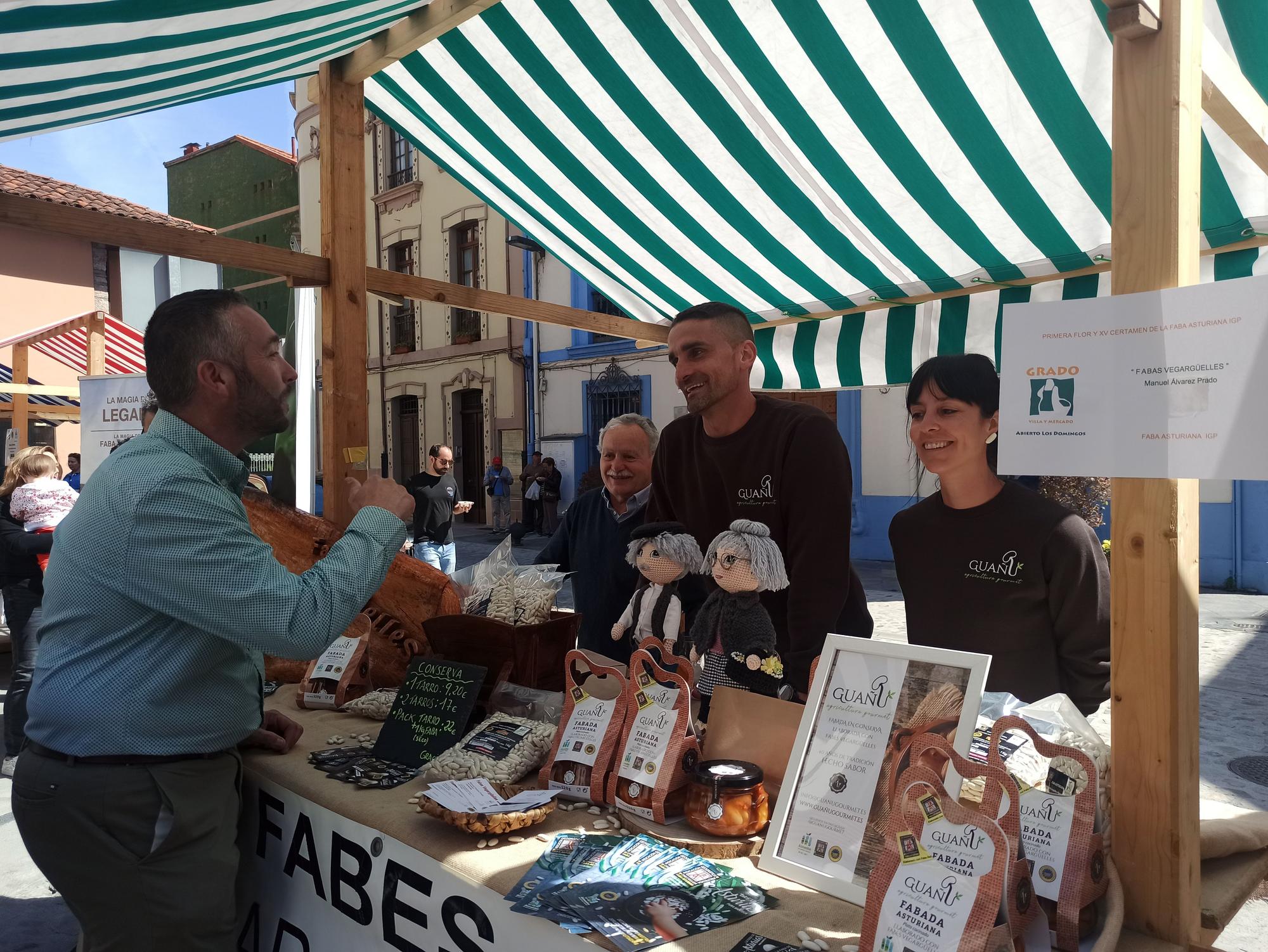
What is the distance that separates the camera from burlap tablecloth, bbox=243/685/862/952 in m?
1.16

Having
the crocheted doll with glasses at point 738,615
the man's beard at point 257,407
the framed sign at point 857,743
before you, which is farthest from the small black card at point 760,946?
the man's beard at point 257,407

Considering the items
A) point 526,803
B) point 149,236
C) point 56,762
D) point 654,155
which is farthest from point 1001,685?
point 149,236

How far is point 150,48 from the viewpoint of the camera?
2.30m

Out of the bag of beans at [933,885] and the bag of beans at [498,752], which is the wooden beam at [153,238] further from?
the bag of beans at [933,885]

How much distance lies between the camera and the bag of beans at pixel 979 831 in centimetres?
101

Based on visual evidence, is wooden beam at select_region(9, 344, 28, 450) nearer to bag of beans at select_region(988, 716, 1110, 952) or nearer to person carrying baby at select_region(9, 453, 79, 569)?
person carrying baby at select_region(9, 453, 79, 569)

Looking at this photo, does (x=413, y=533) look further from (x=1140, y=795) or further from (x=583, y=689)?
(x=1140, y=795)

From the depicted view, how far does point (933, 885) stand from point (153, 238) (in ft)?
9.45

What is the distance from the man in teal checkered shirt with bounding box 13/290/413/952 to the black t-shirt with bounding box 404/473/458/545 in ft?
20.9

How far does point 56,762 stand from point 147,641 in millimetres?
273

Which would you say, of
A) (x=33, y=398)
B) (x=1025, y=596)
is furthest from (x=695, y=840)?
(x=33, y=398)

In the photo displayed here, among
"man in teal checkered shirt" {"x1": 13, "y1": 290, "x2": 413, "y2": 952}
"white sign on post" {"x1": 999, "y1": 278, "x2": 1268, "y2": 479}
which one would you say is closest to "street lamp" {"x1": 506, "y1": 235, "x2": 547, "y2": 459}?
"man in teal checkered shirt" {"x1": 13, "y1": 290, "x2": 413, "y2": 952}

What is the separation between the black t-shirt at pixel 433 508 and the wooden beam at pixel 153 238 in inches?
198

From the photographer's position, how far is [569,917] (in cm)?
119
